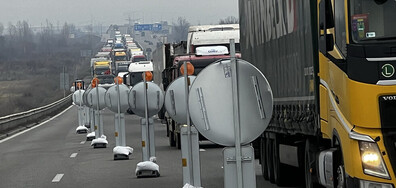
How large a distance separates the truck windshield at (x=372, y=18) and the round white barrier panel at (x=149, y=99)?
12322 millimetres

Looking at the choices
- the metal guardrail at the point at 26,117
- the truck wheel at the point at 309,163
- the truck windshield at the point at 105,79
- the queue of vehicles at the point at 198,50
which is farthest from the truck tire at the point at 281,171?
the truck windshield at the point at 105,79

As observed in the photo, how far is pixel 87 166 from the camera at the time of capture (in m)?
26.3

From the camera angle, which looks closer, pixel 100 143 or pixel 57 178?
pixel 57 178

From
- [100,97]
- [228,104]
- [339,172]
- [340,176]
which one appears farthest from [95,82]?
[228,104]

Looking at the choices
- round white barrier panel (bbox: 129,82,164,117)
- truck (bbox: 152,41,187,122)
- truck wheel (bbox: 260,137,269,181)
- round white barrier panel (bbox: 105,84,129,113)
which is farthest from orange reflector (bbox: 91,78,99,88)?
truck wheel (bbox: 260,137,269,181)

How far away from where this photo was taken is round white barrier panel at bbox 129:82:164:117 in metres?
23.1

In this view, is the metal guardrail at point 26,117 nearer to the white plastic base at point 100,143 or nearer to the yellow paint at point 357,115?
the white plastic base at point 100,143

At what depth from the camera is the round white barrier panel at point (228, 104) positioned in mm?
10867

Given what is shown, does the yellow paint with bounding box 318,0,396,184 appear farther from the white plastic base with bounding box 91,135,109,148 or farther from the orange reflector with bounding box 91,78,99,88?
the orange reflector with bounding box 91,78,99,88

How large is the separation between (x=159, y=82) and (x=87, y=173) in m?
28.9

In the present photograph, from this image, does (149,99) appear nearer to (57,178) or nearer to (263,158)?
(57,178)

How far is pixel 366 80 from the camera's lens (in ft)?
35.0

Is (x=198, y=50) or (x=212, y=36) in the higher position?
(x=212, y=36)

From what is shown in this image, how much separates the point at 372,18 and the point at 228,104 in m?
1.61
